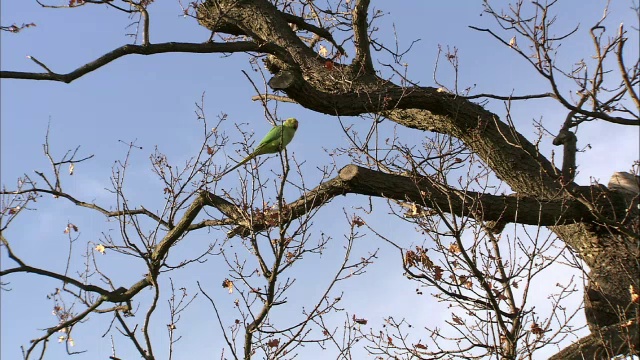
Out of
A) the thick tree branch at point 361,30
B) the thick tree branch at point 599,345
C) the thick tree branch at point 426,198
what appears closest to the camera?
the thick tree branch at point 599,345

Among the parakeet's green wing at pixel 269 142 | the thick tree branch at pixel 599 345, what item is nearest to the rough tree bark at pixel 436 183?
the thick tree branch at pixel 599 345

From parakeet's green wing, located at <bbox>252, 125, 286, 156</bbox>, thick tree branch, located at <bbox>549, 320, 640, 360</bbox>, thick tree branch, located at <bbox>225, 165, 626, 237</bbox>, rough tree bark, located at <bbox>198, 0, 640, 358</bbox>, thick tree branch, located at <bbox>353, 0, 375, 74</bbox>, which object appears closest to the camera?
thick tree branch, located at <bbox>549, 320, 640, 360</bbox>

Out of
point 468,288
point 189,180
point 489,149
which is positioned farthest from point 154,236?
point 489,149

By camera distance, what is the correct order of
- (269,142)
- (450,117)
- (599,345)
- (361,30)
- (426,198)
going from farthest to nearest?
(361,30)
(450,117)
(269,142)
(426,198)
(599,345)

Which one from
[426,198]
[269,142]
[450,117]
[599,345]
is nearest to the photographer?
[599,345]

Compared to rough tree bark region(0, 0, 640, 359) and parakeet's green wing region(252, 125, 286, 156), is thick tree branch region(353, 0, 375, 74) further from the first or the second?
parakeet's green wing region(252, 125, 286, 156)

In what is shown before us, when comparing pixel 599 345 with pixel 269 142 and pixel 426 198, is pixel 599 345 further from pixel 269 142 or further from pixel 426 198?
pixel 269 142

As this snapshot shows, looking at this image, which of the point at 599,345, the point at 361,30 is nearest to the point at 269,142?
the point at 361,30

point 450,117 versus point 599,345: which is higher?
point 450,117

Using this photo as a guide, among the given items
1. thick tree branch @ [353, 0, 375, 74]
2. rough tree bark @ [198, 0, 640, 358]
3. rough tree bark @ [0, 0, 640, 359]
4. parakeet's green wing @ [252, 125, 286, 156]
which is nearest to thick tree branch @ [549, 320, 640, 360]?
rough tree bark @ [0, 0, 640, 359]

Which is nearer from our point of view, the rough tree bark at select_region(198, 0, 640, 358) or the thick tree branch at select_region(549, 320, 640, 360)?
the thick tree branch at select_region(549, 320, 640, 360)

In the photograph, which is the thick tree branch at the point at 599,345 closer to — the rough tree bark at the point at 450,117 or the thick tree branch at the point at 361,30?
the rough tree bark at the point at 450,117

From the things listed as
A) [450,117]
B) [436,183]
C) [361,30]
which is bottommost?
[436,183]

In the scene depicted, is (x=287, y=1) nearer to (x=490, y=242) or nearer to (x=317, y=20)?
(x=317, y=20)
